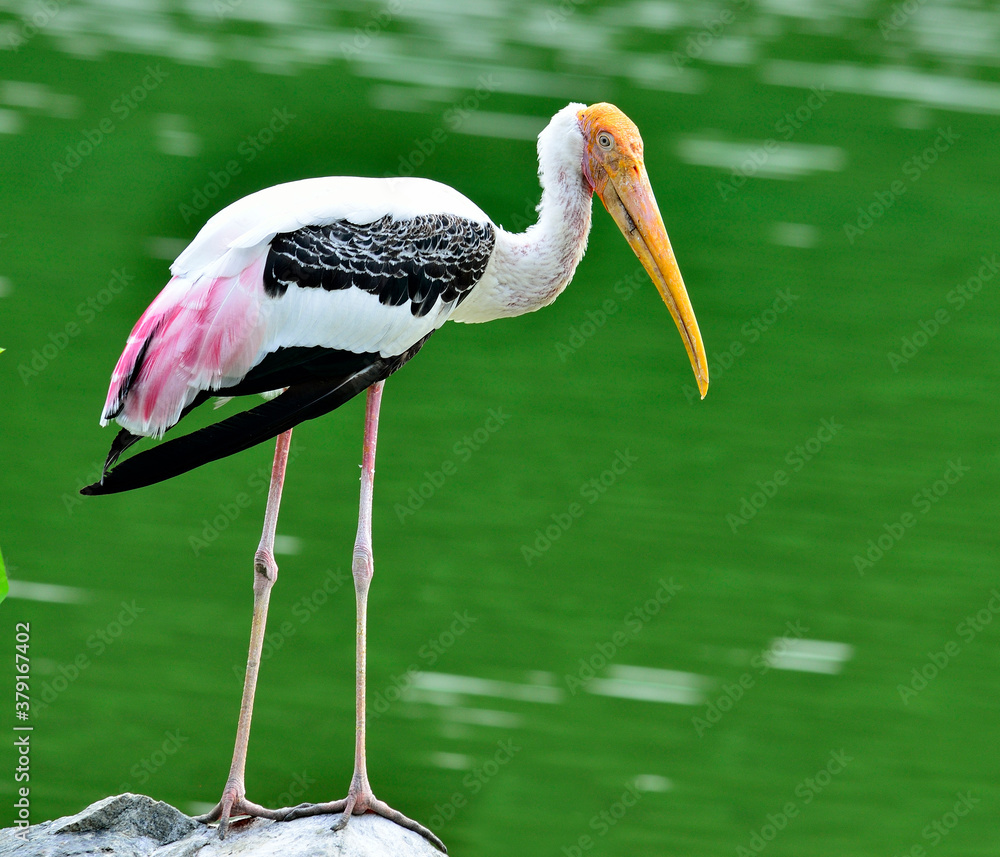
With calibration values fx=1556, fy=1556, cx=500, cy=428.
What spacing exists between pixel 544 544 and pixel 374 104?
15.6ft

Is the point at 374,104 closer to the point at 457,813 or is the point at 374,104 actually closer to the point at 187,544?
the point at 187,544

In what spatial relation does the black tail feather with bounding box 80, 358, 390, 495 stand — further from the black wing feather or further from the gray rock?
the gray rock

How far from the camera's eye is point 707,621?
7.44m

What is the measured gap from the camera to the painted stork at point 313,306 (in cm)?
446

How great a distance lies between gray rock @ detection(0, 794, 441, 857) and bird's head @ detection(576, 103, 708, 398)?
1.67 meters

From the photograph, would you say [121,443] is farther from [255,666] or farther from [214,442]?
[255,666]

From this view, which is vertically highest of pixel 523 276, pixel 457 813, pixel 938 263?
pixel 523 276

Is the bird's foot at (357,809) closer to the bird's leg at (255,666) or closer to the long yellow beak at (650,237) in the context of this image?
the bird's leg at (255,666)

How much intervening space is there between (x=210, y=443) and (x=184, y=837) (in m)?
1.29

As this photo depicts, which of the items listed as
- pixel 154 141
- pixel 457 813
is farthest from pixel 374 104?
pixel 457 813

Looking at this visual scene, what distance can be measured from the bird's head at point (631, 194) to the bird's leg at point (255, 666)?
1286 millimetres

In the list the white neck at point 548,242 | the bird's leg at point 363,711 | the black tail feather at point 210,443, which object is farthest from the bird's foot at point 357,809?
the white neck at point 548,242

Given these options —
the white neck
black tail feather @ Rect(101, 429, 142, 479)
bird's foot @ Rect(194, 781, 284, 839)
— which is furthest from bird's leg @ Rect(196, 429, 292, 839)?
the white neck

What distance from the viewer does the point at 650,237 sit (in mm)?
5031
